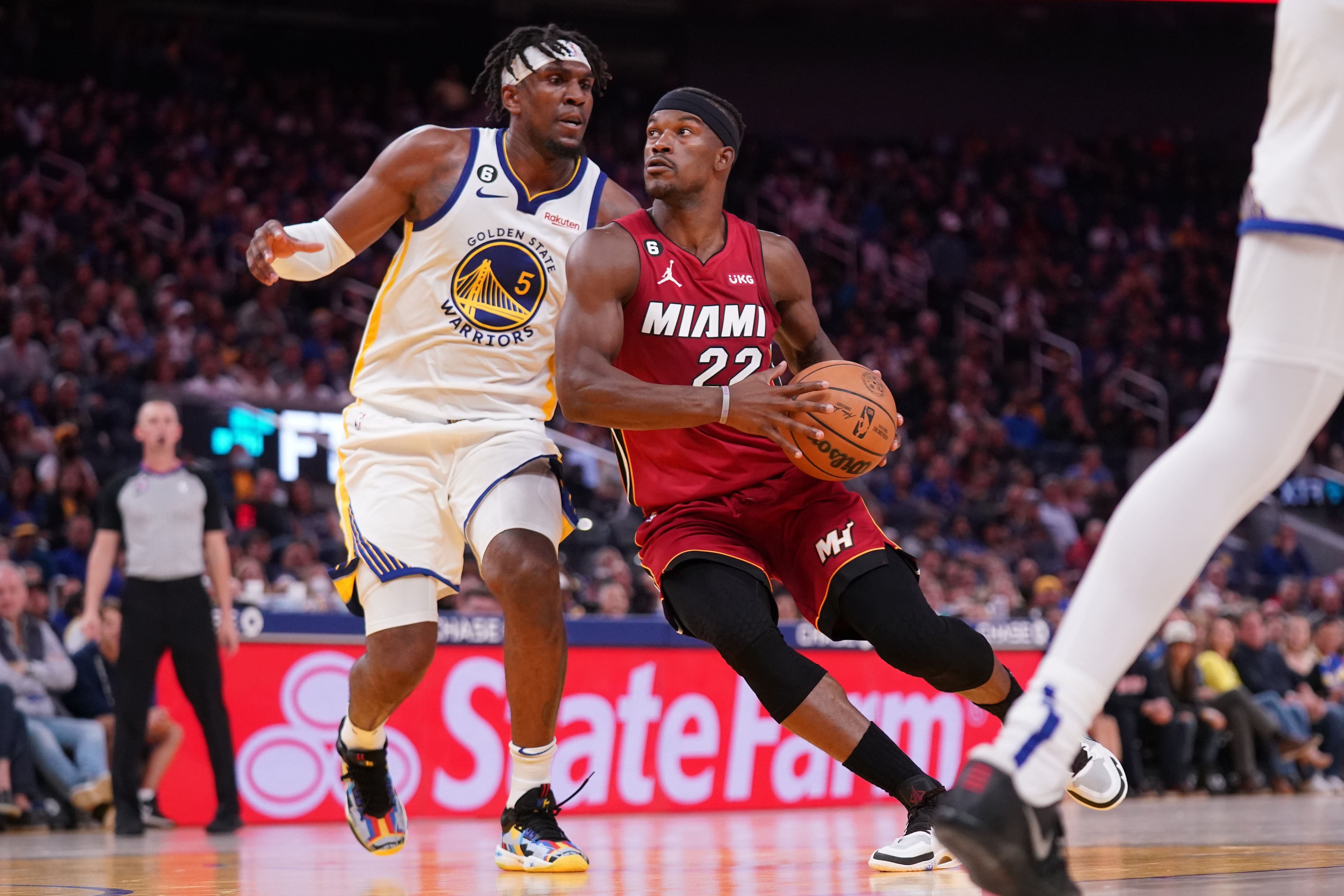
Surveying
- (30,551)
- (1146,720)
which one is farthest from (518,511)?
(1146,720)

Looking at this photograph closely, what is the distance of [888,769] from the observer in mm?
4141

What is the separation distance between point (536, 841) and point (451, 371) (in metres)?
1.54

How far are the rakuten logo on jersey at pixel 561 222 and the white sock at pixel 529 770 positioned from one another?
1.70 m

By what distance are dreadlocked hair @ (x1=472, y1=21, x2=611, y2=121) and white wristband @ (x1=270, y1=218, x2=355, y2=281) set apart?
68 centimetres

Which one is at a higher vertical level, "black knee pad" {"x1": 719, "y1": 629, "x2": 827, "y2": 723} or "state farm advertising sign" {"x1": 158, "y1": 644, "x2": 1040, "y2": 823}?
"black knee pad" {"x1": 719, "y1": 629, "x2": 827, "y2": 723}

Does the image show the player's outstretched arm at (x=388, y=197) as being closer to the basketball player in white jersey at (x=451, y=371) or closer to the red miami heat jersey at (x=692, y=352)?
the basketball player in white jersey at (x=451, y=371)

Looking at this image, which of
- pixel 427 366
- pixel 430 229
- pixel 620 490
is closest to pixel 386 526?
pixel 427 366

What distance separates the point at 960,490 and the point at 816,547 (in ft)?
43.4

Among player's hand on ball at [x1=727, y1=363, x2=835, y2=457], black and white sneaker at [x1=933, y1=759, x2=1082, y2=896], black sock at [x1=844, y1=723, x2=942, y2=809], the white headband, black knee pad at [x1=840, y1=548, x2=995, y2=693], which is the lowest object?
black sock at [x1=844, y1=723, x2=942, y2=809]

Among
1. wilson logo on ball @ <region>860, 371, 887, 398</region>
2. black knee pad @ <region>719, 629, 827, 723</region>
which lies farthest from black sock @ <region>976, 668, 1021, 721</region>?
wilson logo on ball @ <region>860, 371, 887, 398</region>

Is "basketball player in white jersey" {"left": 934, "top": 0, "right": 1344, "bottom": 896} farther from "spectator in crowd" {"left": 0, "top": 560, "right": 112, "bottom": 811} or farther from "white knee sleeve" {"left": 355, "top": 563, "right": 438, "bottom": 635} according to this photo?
"spectator in crowd" {"left": 0, "top": 560, "right": 112, "bottom": 811}

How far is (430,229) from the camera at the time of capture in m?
5.11

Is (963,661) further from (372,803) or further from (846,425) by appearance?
(372,803)

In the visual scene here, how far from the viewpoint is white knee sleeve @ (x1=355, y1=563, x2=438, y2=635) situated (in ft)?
16.0
